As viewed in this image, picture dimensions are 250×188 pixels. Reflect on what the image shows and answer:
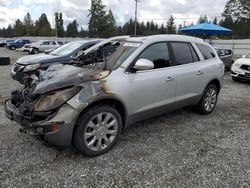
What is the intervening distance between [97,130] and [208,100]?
9.86 ft

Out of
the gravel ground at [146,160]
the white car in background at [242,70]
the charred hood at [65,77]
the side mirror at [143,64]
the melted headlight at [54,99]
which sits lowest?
the gravel ground at [146,160]

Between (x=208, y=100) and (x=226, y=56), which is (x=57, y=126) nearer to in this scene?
(x=208, y=100)

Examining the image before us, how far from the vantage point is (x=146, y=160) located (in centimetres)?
378

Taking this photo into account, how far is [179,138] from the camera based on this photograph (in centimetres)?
459

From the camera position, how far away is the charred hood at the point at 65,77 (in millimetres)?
3592

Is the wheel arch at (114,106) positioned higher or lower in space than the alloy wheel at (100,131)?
higher

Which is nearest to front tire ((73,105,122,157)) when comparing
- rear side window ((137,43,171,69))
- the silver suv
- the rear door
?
the silver suv

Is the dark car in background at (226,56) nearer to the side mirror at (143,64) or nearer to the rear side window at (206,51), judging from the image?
the rear side window at (206,51)

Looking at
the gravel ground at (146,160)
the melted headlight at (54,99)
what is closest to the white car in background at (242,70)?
the gravel ground at (146,160)

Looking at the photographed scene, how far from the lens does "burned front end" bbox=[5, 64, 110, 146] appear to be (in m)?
3.43

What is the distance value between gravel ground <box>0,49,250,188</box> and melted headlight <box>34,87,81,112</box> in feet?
2.51

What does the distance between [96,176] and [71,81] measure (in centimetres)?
126

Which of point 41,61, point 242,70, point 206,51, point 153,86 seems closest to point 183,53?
point 206,51

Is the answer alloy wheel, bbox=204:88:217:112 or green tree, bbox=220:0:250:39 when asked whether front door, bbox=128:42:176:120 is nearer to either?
alloy wheel, bbox=204:88:217:112
